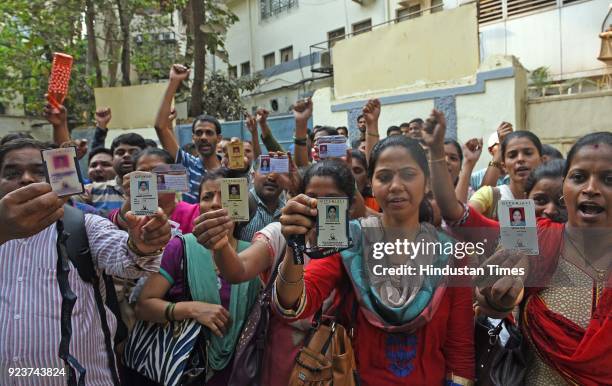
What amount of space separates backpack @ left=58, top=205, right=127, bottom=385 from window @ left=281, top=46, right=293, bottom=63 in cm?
1752

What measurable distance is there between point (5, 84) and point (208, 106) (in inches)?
191

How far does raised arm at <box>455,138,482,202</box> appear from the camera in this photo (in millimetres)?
3096

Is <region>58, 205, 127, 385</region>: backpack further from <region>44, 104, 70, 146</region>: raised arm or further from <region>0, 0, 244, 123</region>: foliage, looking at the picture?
<region>0, 0, 244, 123</region>: foliage

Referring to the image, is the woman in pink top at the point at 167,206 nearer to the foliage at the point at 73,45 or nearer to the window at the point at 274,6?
the foliage at the point at 73,45

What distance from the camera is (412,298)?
6.00 feet

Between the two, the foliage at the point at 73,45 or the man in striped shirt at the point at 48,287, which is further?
the foliage at the point at 73,45

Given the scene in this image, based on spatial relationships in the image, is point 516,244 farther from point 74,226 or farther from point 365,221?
point 74,226

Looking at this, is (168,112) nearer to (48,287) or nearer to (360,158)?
(360,158)

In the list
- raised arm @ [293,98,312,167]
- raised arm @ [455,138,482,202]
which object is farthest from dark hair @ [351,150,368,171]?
raised arm @ [455,138,482,202]

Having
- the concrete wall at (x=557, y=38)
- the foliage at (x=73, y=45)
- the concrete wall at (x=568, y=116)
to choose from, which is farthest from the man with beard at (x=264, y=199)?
the concrete wall at (x=557, y=38)

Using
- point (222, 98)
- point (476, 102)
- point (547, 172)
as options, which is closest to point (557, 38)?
point (476, 102)

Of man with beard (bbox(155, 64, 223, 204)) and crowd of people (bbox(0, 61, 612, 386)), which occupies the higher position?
man with beard (bbox(155, 64, 223, 204))

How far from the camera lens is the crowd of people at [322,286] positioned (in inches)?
64.5

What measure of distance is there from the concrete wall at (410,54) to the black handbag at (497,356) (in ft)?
23.5
